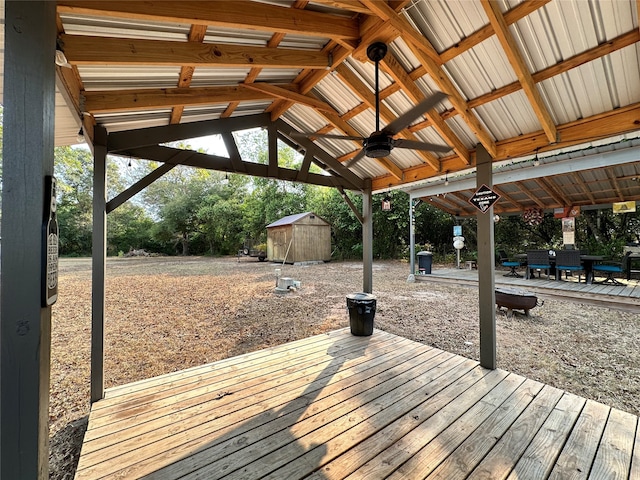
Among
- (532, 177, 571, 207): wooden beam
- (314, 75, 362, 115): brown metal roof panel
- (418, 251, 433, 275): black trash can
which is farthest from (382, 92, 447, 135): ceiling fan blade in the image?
(418, 251, 433, 275): black trash can

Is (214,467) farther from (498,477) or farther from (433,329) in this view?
(433,329)

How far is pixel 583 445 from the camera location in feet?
6.34

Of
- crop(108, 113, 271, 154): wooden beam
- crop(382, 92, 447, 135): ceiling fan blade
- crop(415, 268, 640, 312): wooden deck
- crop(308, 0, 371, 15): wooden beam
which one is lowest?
crop(415, 268, 640, 312): wooden deck

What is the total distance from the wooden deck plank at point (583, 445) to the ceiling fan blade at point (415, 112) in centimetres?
262

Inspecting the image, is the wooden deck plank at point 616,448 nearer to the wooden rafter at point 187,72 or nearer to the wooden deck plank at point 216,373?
the wooden deck plank at point 216,373

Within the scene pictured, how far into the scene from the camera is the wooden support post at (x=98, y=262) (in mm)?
2559

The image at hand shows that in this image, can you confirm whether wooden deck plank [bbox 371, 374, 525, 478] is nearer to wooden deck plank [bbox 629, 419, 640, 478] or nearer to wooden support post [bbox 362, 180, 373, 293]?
wooden deck plank [bbox 629, 419, 640, 478]

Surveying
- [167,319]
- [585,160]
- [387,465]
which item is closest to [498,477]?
[387,465]

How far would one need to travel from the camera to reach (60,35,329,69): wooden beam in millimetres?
1740

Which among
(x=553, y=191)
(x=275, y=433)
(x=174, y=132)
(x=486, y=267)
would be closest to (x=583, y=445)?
(x=486, y=267)

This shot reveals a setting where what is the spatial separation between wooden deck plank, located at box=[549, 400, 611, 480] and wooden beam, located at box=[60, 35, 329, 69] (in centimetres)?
370

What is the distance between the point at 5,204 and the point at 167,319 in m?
4.93

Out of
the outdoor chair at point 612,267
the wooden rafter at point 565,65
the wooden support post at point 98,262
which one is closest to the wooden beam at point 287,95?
the wooden rafter at point 565,65

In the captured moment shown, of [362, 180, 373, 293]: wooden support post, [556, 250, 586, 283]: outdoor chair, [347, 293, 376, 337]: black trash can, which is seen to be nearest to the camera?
[347, 293, 376, 337]: black trash can
